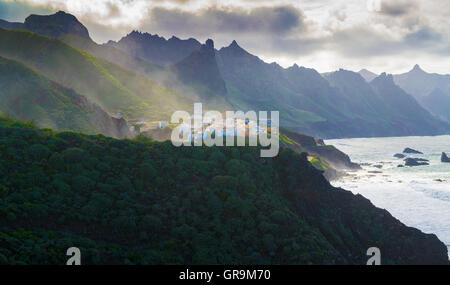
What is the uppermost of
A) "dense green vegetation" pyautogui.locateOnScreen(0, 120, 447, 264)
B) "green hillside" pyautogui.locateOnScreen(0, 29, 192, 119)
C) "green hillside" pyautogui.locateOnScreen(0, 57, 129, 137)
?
"green hillside" pyautogui.locateOnScreen(0, 29, 192, 119)

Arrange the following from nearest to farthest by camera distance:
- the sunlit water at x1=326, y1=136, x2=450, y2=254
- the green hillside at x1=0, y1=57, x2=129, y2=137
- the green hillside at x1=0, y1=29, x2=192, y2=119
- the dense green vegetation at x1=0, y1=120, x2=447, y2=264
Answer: the dense green vegetation at x1=0, y1=120, x2=447, y2=264 < the sunlit water at x1=326, y1=136, x2=450, y2=254 < the green hillside at x1=0, y1=57, x2=129, y2=137 < the green hillside at x1=0, y1=29, x2=192, y2=119

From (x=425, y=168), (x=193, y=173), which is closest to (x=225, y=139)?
(x=193, y=173)

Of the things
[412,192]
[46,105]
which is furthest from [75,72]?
[412,192]

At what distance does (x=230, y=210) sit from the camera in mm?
28469

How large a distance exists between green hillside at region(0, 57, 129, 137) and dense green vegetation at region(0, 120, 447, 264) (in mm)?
45510

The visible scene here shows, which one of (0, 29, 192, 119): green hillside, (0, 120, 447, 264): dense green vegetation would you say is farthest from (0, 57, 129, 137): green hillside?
(0, 120, 447, 264): dense green vegetation

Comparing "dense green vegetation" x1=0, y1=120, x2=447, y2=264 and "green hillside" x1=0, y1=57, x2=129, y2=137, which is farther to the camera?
"green hillside" x1=0, y1=57, x2=129, y2=137

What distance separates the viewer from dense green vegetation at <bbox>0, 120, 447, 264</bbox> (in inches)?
900

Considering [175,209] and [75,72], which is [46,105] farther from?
[175,209]

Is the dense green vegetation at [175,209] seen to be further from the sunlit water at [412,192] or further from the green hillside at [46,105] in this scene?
the green hillside at [46,105]

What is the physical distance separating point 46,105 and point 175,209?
216ft

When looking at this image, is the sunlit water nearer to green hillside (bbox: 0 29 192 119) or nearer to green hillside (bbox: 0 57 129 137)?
green hillside (bbox: 0 57 129 137)

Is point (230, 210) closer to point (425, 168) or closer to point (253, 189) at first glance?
point (253, 189)
